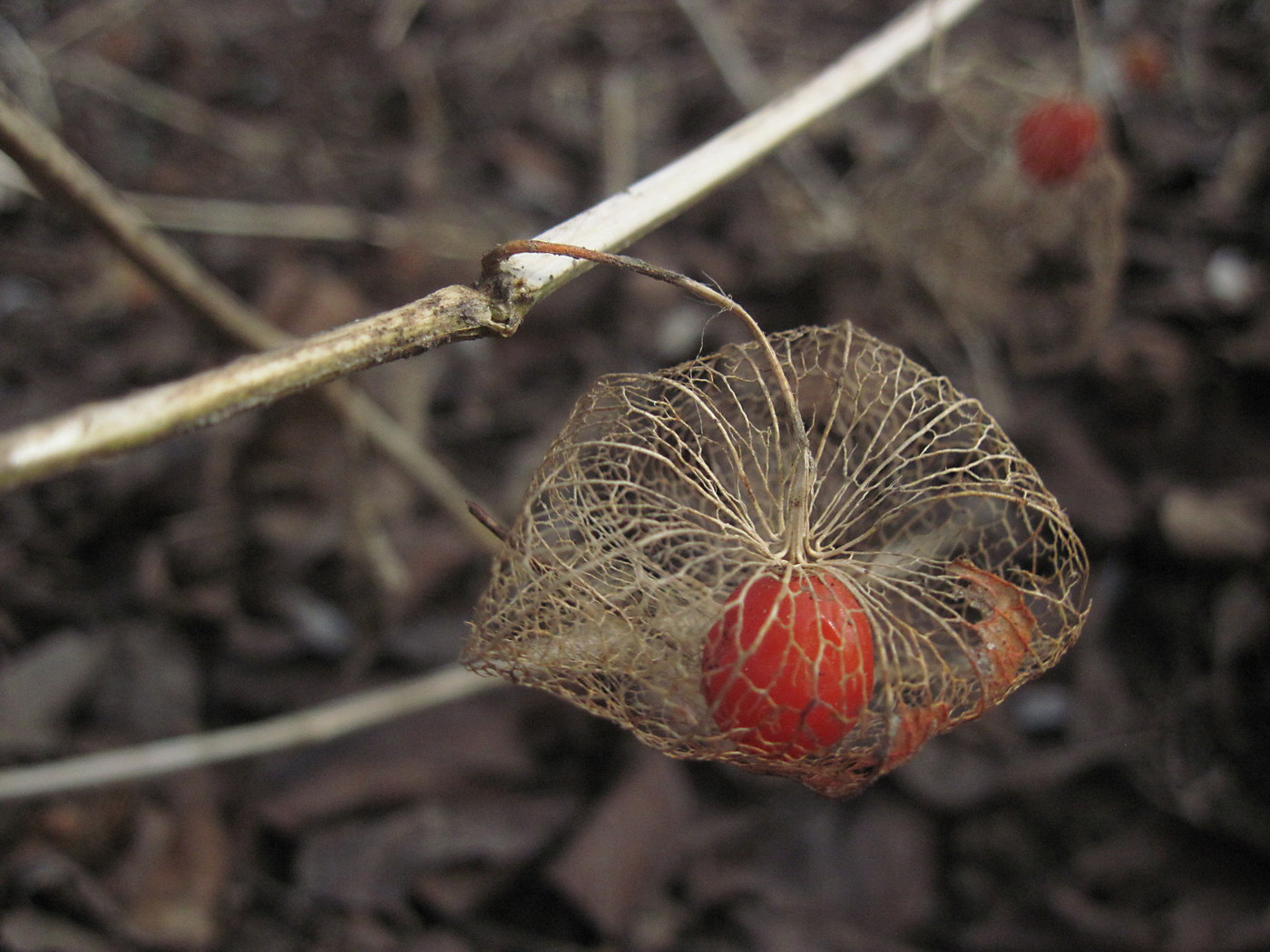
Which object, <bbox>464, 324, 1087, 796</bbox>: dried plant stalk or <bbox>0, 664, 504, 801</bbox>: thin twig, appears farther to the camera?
<bbox>0, 664, 504, 801</bbox>: thin twig

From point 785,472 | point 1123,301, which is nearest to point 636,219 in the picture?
point 785,472

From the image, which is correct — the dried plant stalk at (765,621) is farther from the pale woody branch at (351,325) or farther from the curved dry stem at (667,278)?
the pale woody branch at (351,325)

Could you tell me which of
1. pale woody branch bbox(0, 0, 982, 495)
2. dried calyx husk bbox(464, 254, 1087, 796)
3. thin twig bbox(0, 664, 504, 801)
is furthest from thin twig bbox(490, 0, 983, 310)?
thin twig bbox(0, 664, 504, 801)

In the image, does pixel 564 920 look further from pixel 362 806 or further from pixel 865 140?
pixel 865 140

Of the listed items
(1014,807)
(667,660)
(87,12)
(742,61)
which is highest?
(87,12)

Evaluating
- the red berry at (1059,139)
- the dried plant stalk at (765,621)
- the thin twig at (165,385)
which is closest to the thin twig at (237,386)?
the thin twig at (165,385)

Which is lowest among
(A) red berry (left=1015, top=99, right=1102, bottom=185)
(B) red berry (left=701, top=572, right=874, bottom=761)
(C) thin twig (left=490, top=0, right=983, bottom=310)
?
(B) red berry (left=701, top=572, right=874, bottom=761)

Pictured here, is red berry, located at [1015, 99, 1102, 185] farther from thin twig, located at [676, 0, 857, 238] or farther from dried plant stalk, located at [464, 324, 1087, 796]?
dried plant stalk, located at [464, 324, 1087, 796]
